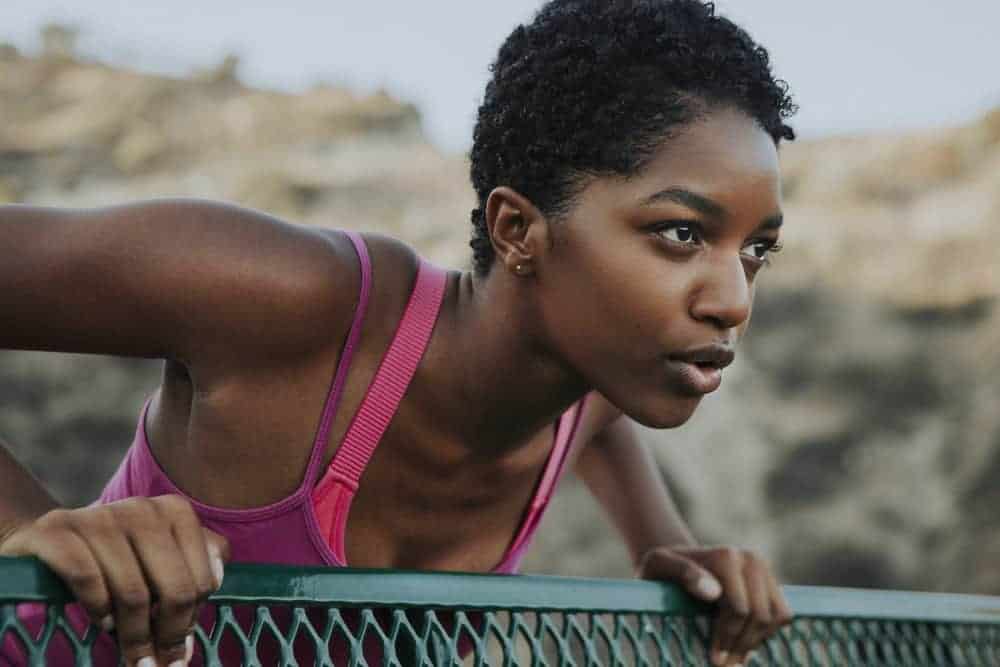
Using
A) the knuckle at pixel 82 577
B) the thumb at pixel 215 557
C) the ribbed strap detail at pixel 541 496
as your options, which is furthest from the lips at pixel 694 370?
the knuckle at pixel 82 577

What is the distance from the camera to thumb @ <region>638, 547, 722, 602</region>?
1.45m

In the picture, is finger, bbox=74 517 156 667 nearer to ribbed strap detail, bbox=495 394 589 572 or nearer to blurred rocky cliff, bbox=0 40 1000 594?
ribbed strap detail, bbox=495 394 589 572

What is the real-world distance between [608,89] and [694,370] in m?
0.33

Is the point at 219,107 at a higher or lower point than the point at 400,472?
higher

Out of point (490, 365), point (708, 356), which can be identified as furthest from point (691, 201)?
point (490, 365)

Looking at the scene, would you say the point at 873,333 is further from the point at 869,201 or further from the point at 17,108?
the point at 17,108

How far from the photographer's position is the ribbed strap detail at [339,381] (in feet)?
4.91

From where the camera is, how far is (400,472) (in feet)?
5.31

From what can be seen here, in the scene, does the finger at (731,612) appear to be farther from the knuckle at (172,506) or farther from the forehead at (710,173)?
the knuckle at (172,506)

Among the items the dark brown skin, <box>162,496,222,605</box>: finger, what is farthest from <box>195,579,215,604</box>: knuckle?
the dark brown skin

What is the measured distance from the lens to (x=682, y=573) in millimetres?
1521

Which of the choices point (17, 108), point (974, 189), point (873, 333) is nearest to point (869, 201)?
point (974, 189)

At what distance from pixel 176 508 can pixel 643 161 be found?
2.14ft

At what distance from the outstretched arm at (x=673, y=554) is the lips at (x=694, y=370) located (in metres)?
0.23
